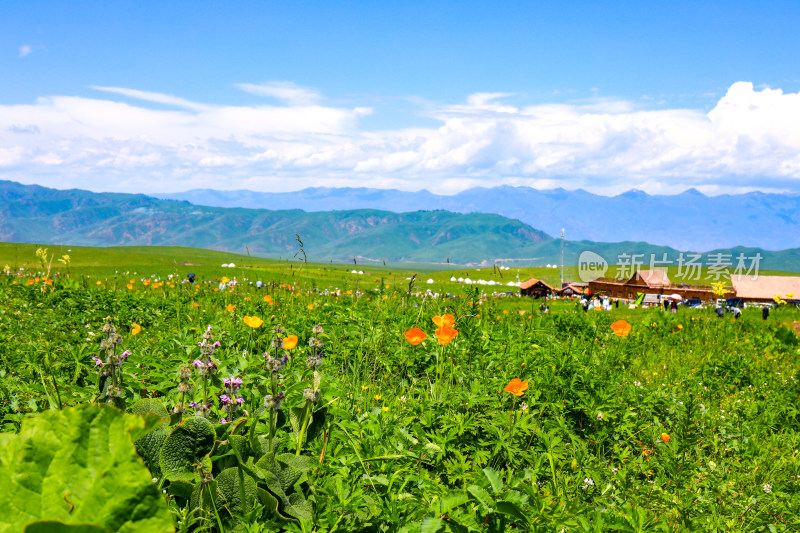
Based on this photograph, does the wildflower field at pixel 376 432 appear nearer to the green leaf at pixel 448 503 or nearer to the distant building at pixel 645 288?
the green leaf at pixel 448 503

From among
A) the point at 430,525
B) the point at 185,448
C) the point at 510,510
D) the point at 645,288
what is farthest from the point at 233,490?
the point at 645,288

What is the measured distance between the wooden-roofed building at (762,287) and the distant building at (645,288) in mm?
1429

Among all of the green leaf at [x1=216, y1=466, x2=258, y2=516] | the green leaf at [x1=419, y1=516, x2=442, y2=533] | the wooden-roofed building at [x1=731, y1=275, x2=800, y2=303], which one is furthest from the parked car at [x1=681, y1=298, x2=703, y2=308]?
the green leaf at [x1=216, y1=466, x2=258, y2=516]

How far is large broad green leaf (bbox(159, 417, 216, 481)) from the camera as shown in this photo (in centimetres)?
271

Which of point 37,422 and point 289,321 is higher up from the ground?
point 37,422

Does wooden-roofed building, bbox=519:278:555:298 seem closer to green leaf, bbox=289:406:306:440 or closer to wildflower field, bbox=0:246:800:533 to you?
wildflower field, bbox=0:246:800:533

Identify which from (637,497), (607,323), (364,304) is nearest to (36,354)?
(364,304)

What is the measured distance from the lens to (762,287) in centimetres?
2714

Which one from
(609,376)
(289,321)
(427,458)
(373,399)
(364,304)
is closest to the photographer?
(427,458)

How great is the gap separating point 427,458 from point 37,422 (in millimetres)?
2737

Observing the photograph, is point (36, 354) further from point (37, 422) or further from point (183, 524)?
point (37, 422)

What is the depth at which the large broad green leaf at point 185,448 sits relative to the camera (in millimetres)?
2715

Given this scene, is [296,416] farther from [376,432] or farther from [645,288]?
[645,288]

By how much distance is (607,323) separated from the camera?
27.3 ft
